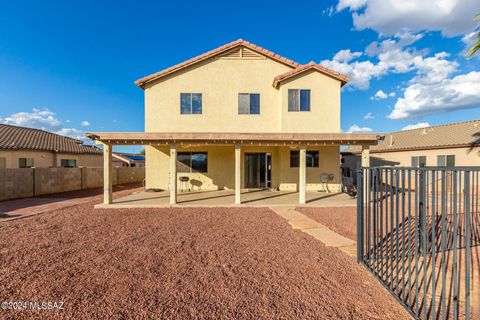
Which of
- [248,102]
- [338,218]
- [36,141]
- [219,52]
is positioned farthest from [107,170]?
[36,141]

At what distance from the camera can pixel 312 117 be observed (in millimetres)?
12562

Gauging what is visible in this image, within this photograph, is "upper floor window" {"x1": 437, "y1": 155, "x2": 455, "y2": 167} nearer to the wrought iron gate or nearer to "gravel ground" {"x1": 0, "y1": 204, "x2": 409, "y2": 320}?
the wrought iron gate

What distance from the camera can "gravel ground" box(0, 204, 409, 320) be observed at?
10.3 ft

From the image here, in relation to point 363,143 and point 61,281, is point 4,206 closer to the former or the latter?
point 61,281

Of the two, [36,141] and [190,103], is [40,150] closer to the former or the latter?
[36,141]

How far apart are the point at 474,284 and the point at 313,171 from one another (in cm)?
936

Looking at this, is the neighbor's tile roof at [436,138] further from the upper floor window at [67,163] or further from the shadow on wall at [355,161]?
the upper floor window at [67,163]

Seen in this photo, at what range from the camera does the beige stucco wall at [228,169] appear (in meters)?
13.0

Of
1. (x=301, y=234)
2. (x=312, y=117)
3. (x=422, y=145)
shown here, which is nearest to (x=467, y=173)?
(x=301, y=234)

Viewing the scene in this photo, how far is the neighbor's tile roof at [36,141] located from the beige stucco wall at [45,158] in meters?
0.41

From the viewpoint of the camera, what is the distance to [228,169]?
1359cm

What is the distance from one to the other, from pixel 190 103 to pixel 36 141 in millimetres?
15372

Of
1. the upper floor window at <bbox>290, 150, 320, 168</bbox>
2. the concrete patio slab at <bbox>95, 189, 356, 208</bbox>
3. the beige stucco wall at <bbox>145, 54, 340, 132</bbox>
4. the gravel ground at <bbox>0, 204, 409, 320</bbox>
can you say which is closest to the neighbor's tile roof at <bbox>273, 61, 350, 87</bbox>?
the beige stucco wall at <bbox>145, 54, 340, 132</bbox>

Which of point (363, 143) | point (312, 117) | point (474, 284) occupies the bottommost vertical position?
point (474, 284)
